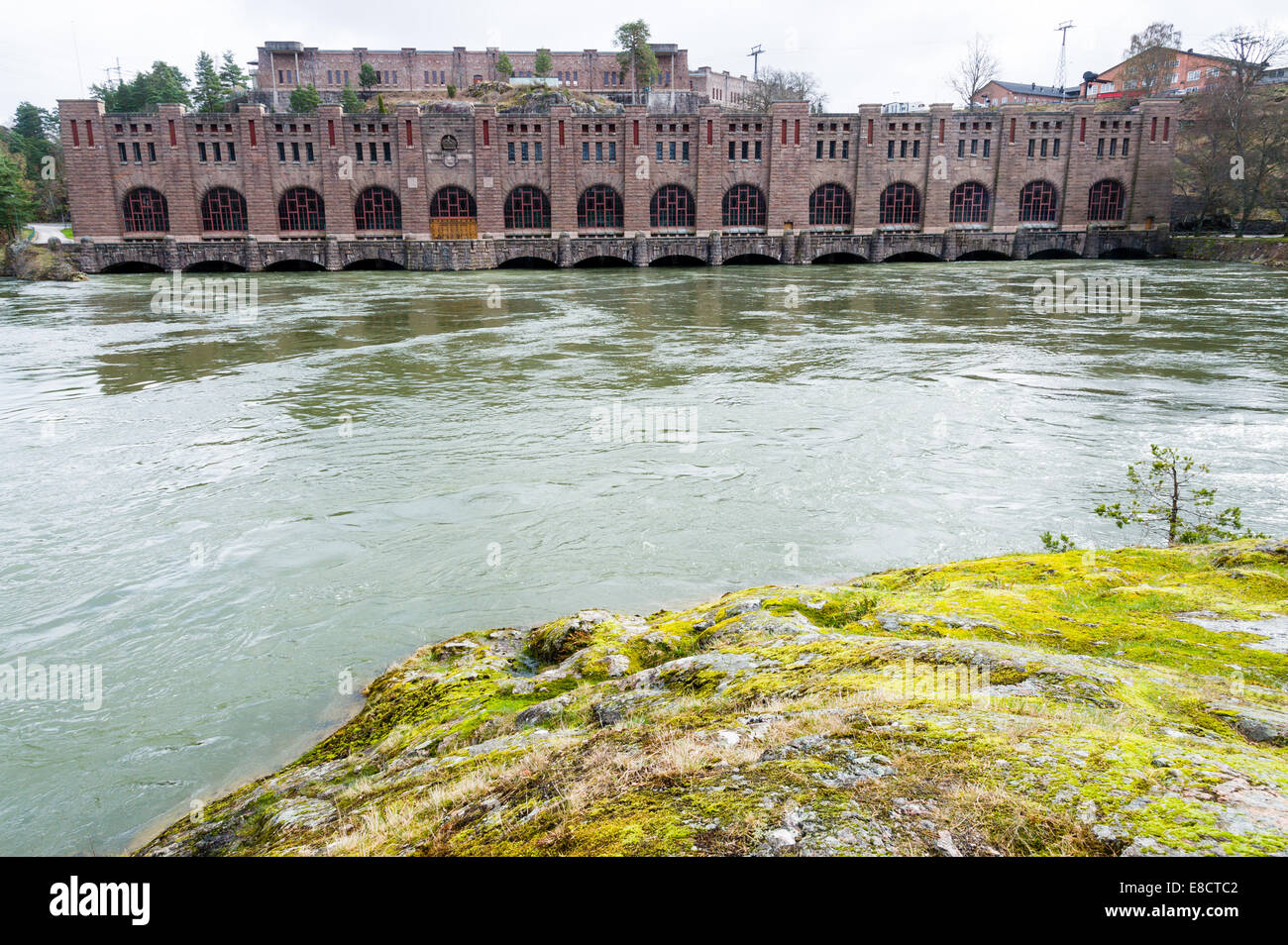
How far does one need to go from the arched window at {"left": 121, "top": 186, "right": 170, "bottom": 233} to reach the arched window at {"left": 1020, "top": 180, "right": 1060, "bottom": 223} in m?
64.8

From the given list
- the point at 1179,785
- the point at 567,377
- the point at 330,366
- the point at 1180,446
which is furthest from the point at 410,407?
the point at 1179,785

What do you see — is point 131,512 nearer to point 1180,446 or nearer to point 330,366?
point 330,366

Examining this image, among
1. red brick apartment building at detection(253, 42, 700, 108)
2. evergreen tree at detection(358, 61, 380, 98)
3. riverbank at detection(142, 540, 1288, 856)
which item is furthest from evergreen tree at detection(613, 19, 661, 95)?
riverbank at detection(142, 540, 1288, 856)

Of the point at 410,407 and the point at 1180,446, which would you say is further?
the point at 410,407

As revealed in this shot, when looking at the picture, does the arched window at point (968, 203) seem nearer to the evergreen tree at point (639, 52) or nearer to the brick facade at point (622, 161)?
the brick facade at point (622, 161)

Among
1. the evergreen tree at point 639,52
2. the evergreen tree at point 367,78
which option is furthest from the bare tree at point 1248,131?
the evergreen tree at point 367,78

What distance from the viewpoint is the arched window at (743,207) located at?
64.1 metres

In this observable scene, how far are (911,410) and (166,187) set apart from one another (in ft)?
202

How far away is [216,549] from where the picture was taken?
9.55 meters

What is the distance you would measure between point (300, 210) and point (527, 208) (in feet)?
54.6

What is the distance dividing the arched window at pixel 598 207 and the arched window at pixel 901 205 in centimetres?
2086

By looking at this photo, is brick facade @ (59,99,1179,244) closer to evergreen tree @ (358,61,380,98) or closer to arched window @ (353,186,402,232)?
arched window @ (353,186,402,232)

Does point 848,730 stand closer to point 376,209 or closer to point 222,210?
point 376,209

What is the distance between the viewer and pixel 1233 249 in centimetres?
5488
